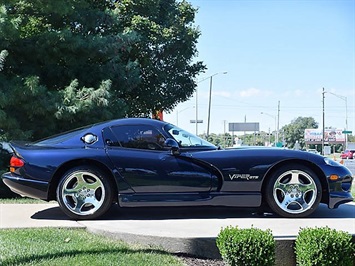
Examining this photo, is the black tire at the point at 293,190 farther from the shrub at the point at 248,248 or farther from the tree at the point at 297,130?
the tree at the point at 297,130

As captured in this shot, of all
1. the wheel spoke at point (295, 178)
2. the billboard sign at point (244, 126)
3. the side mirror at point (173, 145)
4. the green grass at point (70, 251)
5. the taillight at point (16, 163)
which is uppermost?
the billboard sign at point (244, 126)

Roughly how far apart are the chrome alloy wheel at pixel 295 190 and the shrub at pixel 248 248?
1657 mm

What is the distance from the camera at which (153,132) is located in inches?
207

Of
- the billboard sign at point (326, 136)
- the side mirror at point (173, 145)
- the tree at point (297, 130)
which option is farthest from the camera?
the tree at point (297, 130)

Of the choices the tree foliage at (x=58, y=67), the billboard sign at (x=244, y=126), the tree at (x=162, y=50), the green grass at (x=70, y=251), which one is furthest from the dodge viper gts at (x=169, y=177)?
the billboard sign at (x=244, y=126)

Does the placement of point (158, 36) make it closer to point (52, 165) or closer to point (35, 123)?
point (35, 123)

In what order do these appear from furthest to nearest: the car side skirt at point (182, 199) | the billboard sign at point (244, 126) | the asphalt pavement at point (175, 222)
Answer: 1. the billboard sign at point (244, 126)
2. the car side skirt at point (182, 199)
3. the asphalt pavement at point (175, 222)

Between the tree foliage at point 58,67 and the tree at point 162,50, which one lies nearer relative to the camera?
the tree foliage at point 58,67

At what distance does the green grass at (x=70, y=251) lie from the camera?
3.38 metres

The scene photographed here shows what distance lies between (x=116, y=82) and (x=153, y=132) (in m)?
5.42

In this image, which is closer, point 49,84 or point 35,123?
point 35,123

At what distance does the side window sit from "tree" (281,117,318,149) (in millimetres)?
74543

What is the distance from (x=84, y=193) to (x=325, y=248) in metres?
2.83

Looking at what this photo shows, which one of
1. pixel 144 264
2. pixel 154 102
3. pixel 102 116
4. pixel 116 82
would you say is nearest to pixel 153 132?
pixel 144 264
